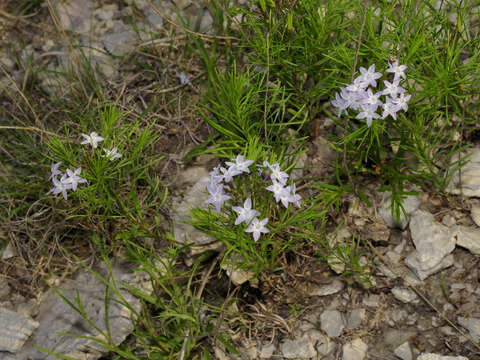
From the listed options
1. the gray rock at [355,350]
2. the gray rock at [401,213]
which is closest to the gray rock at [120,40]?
the gray rock at [401,213]

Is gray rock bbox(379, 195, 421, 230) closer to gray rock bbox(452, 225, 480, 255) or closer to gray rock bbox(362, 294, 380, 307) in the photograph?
gray rock bbox(452, 225, 480, 255)

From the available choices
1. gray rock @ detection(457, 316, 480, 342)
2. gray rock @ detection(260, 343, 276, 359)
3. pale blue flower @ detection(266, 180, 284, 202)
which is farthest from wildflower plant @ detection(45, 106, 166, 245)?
gray rock @ detection(457, 316, 480, 342)

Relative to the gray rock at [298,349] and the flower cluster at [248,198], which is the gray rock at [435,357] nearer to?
the gray rock at [298,349]

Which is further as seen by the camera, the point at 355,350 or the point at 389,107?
the point at 355,350

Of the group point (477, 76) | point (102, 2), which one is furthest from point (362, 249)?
point (102, 2)

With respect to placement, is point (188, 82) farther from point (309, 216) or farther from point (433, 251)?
point (433, 251)

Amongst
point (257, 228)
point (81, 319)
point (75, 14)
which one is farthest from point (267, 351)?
point (75, 14)

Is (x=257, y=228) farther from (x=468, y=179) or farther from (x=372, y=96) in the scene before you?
(x=468, y=179)

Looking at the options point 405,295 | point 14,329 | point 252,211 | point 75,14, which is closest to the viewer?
point 252,211
